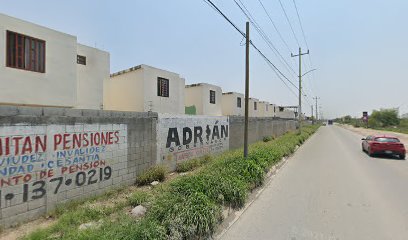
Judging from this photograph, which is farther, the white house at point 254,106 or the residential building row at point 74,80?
the white house at point 254,106

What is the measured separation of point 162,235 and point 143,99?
15.0m

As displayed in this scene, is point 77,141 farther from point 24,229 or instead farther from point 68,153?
point 24,229

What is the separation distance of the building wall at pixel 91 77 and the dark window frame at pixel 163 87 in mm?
4128

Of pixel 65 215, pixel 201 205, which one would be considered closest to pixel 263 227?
pixel 201 205

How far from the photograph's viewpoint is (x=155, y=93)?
61.6 feet

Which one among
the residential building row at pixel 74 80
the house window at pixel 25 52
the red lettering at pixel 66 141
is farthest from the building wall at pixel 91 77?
the red lettering at pixel 66 141

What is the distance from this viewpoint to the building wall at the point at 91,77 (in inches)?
678

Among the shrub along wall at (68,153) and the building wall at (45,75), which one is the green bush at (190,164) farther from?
the building wall at (45,75)

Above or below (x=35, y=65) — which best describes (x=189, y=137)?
below

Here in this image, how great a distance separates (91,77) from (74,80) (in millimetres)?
4039

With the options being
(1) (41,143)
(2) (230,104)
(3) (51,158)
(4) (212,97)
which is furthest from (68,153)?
(2) (230,104)

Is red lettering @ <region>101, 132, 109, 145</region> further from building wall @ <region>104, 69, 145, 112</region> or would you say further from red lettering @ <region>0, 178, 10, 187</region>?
building wall @ <region>104, 69, 145, 112</region>

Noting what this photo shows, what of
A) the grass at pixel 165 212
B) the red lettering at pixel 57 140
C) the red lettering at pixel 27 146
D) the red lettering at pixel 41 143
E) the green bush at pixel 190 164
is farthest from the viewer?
the green bush at pixel 190 164

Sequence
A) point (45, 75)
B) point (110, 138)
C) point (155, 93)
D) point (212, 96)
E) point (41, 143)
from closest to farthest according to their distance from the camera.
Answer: point (41, 143)
point (110, 138)
point (45, 75)
point (155, 93)
point (212, 96)
